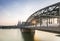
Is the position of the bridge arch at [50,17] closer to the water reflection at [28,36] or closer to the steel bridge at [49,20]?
the steel bridge at [49,20]

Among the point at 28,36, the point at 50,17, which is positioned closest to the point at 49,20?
the point at 50,17

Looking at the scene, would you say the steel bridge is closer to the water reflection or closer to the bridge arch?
the bridge arch

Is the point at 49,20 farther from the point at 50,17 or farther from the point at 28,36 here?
the point at 28,36

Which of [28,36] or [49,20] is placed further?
[28,36]

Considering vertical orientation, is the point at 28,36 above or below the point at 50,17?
below

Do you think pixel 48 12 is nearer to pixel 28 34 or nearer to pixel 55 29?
pixel 28 34

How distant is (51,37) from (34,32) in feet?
12.3

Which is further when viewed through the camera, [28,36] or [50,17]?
[28,36]

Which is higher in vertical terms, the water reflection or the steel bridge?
the steel bridge

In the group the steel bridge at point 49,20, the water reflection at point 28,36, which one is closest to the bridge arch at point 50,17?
the steel bridge at point 49,20

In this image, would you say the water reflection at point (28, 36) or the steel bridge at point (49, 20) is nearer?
the steel bridge at point (49, 20)

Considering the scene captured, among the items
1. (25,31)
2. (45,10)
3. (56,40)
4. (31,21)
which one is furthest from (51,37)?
(31,21)

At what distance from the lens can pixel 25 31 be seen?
17.3 meters

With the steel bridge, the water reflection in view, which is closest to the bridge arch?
the steel bridge
